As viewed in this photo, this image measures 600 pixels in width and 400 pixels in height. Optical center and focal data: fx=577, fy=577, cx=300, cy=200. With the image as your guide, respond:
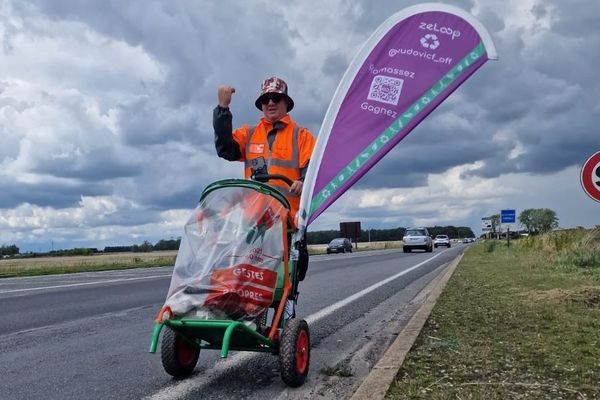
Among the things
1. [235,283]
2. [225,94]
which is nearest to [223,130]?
[225,94]

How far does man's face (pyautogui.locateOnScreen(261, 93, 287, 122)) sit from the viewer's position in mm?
4609

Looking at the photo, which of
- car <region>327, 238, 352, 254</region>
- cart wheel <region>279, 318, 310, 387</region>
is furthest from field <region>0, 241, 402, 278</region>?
cart wheel <region>279, 318, 310, 387</region>

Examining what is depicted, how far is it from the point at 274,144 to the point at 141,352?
2296 mm

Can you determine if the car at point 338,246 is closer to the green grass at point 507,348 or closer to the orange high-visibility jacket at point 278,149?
the green grass at point 507,348

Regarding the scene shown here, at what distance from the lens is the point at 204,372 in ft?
14.3

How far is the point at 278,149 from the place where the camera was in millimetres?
4707

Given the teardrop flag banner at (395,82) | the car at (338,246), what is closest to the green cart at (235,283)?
the teardrop flag banner at (395,82)

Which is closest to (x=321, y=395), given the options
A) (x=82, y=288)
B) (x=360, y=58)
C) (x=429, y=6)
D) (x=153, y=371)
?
(x=153, y=371)

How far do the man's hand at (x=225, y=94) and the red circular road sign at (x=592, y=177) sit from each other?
424 cm

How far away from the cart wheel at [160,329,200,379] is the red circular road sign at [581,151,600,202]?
466 centimetres

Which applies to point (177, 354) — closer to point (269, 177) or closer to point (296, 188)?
point (269, 177)

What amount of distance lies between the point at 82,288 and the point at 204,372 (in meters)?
9.00

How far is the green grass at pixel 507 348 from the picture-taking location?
3537 millimetres

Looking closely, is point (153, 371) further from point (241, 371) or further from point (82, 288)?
point (82, 288)
